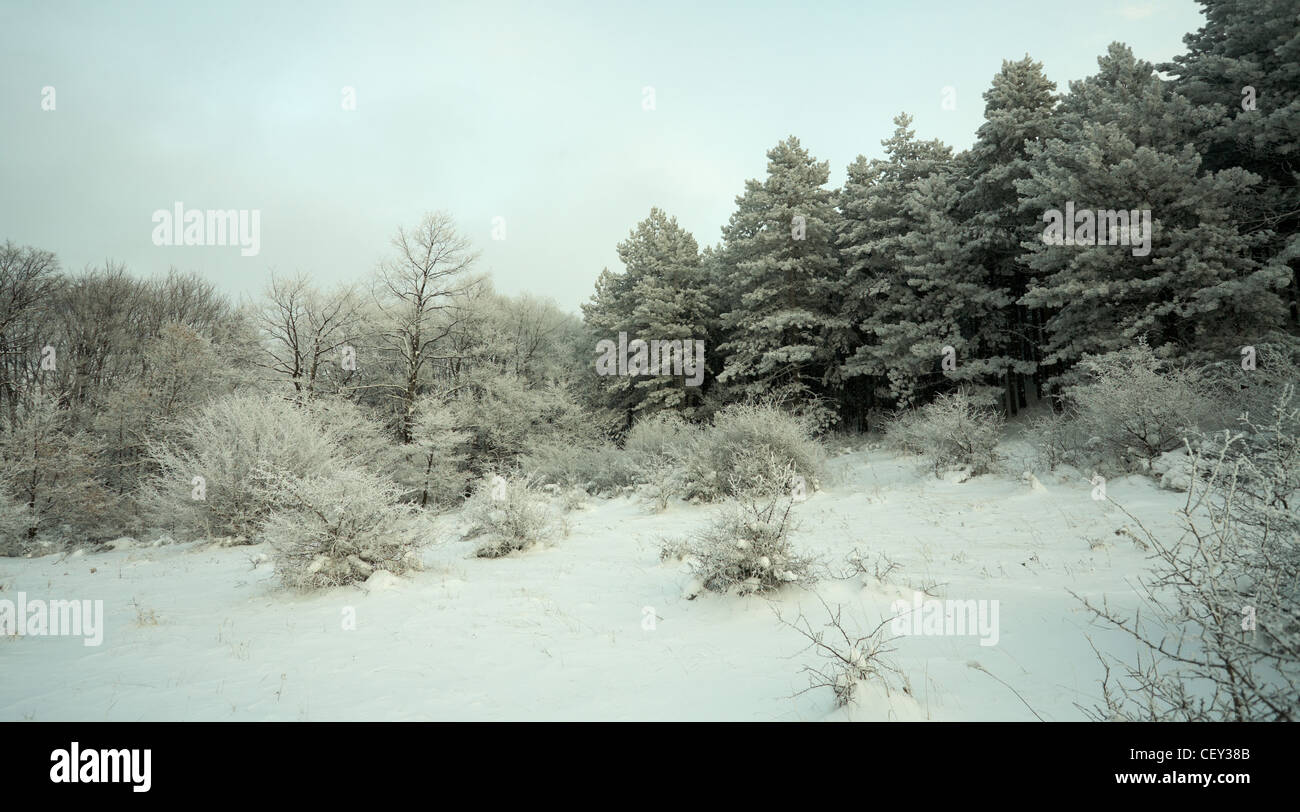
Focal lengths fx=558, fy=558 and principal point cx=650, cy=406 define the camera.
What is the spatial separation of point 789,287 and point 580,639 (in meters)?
22.0

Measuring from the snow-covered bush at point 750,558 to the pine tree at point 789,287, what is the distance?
18326 millimetres

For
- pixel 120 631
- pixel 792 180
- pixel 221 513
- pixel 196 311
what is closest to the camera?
pixel 120 631

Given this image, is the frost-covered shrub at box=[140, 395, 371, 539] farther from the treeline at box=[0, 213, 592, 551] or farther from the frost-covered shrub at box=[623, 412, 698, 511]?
the frost-covered shrub at box=[623, 412, 698, 511]

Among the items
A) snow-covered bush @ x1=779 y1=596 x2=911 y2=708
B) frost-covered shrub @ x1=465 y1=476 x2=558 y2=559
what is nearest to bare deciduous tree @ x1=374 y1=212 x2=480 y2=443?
frost-covered shrub @ x1=465 y1=476 x2=558 y2=559

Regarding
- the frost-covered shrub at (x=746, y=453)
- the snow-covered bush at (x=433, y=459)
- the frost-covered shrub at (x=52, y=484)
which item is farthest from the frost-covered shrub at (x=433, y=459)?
the frost-covered shrub at (x=746, y=453)

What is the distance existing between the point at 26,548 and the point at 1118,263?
27.7 metres

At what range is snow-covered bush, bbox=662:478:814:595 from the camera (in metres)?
4.94

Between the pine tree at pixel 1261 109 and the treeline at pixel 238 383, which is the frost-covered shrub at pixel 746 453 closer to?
the treeline at pixel 238 383

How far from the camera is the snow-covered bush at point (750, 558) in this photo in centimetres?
494

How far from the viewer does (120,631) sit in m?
5.04

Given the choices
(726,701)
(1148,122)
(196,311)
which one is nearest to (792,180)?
(1148,122)

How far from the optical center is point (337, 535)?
6.49 m

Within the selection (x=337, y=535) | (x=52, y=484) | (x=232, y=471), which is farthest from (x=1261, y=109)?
(x=52, y=484)
